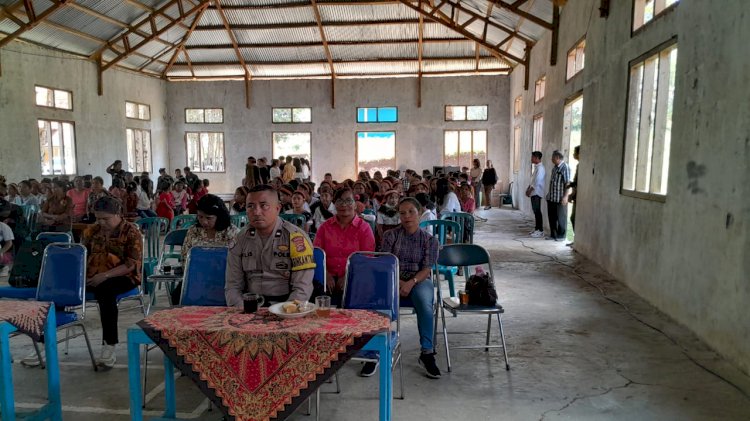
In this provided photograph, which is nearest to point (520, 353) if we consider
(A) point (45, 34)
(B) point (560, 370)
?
(B) point (560, 370)

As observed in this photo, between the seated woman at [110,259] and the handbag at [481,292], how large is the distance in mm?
2470

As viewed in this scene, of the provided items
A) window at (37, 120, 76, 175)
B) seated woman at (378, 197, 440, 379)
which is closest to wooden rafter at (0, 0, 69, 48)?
window at (37, 120, 76, 175)

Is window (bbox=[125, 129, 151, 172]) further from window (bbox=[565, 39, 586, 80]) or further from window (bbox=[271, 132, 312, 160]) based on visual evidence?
window (bbox=[565, 39, 586, 80])

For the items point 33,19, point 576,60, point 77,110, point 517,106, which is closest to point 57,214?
point 33,19

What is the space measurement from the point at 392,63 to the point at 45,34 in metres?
9.69

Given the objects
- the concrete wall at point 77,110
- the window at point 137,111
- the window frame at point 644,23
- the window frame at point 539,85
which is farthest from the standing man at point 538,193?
the window at point 137,111

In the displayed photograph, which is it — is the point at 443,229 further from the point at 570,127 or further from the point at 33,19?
the point at 33,19

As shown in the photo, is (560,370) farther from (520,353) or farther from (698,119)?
(698,119)

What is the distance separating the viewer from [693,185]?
4309 mm

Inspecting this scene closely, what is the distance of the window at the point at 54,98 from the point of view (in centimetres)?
1312

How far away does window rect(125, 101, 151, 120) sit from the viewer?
667 inches

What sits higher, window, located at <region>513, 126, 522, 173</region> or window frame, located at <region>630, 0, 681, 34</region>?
window frame, located at <region>630, 0, 681, 34</region>

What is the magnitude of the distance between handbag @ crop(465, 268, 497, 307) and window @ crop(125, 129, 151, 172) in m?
15.7

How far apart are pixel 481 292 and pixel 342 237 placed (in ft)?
3.85
